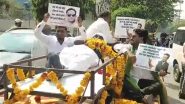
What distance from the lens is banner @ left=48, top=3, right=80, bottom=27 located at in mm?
7288

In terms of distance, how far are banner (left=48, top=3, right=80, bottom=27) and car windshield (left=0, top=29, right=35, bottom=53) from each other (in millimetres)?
2803

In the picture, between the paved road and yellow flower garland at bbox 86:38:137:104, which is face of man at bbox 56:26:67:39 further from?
the paved road

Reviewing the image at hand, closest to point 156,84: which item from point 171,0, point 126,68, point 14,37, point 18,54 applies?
point 126,68

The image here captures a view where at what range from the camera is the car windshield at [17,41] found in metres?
10.2

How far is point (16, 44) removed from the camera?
1036 cm

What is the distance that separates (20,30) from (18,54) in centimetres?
134

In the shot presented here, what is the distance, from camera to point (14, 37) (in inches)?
419

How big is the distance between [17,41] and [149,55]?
16.0 feet

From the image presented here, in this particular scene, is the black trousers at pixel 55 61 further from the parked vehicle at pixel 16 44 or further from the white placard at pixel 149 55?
the parked vehicle at pixel 16 44

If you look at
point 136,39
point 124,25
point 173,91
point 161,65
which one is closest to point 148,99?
point 161,65

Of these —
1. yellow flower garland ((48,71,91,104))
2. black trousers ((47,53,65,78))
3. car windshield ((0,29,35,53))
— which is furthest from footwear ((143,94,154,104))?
car windshield ((0,29,35,53))

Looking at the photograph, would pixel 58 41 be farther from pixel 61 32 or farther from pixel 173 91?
pixel 173 91

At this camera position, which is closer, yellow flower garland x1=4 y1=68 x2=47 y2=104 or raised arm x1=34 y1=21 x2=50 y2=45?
yellow flower garland x1=4 y1=68 x2=47 y2=104

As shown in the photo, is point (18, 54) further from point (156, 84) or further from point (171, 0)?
point (171, 0)
